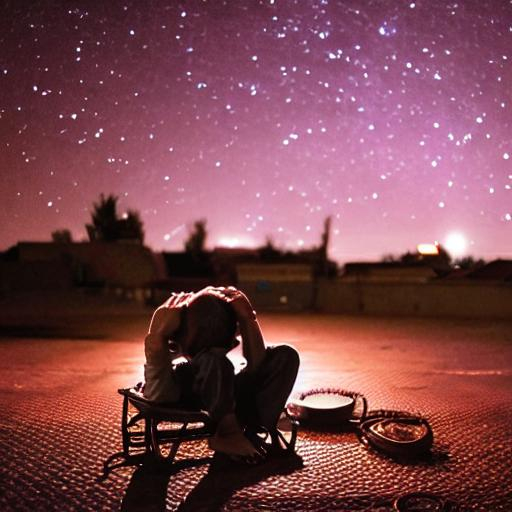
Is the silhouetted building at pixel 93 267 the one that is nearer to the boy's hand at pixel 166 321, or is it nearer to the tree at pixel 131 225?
the tree at pixel 131 225

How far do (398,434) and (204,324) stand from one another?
5.89 feet

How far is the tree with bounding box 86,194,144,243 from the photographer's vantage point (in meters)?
48.3

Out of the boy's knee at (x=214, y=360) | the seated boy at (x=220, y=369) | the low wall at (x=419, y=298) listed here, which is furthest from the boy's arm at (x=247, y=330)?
the low wall at (x=419, y=298)

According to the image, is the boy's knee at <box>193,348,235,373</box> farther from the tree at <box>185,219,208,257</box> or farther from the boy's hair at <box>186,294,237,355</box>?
the tree at <box>185,219,208,257</box>

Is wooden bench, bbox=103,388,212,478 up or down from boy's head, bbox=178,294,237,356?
down

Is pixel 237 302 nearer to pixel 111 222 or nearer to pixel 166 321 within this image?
pixel 166 321

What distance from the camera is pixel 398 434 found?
14.4 feet

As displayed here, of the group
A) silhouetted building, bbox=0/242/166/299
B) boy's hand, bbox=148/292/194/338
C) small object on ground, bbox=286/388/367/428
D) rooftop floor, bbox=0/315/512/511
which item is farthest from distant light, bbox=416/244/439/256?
boy's hand, bbox=148/292/194/338

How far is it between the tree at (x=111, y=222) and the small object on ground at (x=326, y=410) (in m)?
44.2

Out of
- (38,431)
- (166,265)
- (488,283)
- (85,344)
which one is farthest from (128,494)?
(166,265)

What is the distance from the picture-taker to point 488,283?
17469 millimetres

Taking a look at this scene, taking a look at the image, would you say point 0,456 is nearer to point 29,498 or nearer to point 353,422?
point 29,498

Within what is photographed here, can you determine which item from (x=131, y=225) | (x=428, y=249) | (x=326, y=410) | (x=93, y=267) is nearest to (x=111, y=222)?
(x=131, y=225)

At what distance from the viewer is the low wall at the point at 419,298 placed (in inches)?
682
